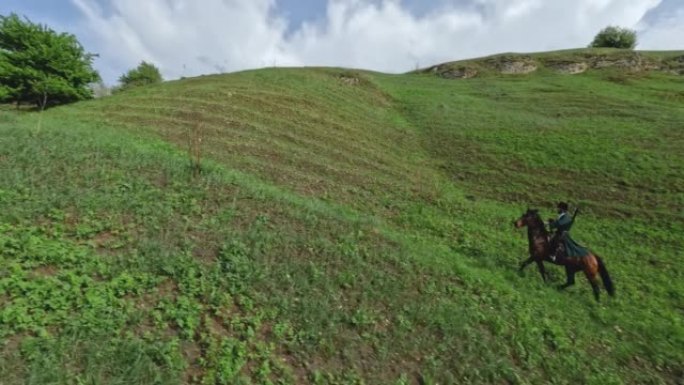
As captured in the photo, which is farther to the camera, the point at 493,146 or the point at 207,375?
the point at 493,146

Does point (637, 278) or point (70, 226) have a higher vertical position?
point (70, 226)

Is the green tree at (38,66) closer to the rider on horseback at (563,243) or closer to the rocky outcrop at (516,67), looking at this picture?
the rider on horseback at (563,243)

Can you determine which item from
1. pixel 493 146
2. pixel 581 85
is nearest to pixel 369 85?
pixel 493 146

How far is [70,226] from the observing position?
831cm

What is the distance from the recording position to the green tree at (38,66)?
3009cm

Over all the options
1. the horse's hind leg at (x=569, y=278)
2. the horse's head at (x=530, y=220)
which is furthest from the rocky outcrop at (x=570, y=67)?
the horse's hind leg at (x=569, y=278)

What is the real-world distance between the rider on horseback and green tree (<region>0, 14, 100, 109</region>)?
115 feet

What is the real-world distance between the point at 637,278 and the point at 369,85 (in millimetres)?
28161

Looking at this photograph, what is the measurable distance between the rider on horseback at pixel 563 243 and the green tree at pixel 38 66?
115 ft

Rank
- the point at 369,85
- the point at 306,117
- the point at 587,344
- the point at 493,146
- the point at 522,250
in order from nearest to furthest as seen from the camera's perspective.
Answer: the point at 587,344, the point at 522,250, the point at 493,146, the point at 306,117, the point at 369,85

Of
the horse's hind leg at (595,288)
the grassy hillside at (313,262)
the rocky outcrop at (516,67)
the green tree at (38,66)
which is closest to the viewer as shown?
the grassy hillside at (313,262)

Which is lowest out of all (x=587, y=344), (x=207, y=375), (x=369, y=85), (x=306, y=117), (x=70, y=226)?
(x=587, y=344)

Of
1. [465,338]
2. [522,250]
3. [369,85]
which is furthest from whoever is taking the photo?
[369,85]

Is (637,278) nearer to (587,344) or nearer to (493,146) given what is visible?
(587,344)
